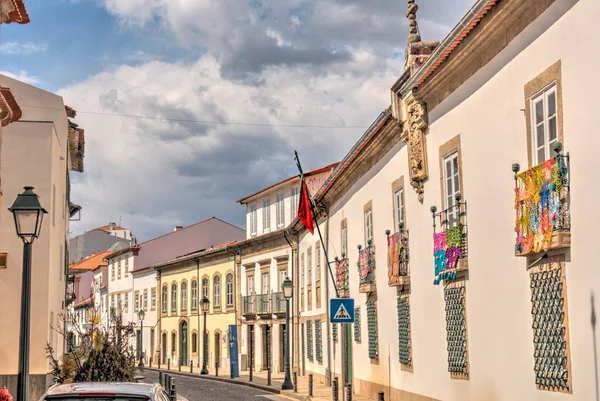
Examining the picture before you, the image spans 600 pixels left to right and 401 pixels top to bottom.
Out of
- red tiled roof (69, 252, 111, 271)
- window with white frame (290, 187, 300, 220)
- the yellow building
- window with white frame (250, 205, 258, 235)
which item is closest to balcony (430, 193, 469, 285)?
window with white frame (290, 187, 300, 220)

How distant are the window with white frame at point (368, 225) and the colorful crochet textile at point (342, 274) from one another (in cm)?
337

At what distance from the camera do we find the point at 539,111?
12.1 metres

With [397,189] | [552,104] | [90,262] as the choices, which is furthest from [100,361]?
[90,262]

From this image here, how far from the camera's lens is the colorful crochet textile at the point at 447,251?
15562 millimetres

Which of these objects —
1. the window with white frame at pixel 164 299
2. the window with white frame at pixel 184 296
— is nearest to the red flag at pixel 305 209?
the window with white frame at pixel 184 296

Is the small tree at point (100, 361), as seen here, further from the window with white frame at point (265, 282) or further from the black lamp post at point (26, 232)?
the window with white frame at point (265, 282)

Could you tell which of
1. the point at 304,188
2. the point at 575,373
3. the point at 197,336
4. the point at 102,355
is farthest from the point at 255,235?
the point at 575,373

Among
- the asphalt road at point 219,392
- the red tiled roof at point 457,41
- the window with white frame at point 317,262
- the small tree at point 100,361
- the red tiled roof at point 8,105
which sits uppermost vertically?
the red tiled roof at point 8,105

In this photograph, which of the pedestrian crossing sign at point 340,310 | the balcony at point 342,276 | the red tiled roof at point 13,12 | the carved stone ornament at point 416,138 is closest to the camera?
the carved stone ornament at point 416,138

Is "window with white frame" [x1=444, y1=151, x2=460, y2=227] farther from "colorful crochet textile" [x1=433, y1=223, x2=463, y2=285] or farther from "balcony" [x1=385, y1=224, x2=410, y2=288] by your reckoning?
"balcony" [x1=385, y1=224, x2=410, y2=288]

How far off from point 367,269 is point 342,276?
14.9 feet

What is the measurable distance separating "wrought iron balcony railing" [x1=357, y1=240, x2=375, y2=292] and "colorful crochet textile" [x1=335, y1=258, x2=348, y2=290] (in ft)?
9.96

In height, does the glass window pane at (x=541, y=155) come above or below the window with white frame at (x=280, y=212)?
below

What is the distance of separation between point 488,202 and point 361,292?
433 inches
